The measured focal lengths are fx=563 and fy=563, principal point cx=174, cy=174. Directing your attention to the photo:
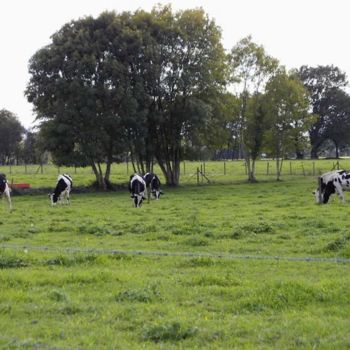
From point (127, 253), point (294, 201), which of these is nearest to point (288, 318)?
point (127, 253)

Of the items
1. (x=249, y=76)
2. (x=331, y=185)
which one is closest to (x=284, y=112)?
(x=249, y=76)

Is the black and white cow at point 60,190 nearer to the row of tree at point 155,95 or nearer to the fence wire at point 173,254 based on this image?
the row of tree at point 155,95

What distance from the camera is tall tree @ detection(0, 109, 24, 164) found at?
104213 millimetres

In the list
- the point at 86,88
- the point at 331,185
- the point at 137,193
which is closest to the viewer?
the point at 331,185

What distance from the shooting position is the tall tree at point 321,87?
9250cm

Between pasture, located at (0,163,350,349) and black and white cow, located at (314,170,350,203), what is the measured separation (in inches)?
376

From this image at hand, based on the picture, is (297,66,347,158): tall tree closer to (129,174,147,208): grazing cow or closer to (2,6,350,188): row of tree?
(2,6,350,188): row of tree

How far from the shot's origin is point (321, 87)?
93.7 meters

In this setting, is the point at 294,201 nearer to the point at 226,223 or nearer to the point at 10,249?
the point at 226,223

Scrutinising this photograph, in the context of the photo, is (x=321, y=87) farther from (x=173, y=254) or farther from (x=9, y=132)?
(x=173, y=254)

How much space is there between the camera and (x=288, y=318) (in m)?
8.03

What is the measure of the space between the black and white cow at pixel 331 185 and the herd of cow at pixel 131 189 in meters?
9.22

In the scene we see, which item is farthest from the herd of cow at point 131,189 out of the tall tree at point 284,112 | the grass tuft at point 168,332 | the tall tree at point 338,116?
the tall tree at point 338,116

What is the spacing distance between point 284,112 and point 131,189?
24828mm
